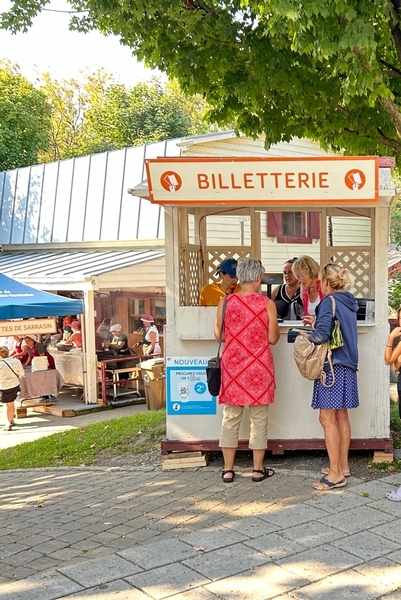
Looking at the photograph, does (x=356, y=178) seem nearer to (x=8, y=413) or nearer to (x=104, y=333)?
(x=8, y=413)

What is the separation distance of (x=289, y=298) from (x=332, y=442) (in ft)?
5.64

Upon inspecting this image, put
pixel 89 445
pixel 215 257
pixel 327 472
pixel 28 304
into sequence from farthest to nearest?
1. pixel 28 304
2. pixel 89 445
3. pixel 215 257
4. pixel 327 472

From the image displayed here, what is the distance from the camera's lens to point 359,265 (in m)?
6.05

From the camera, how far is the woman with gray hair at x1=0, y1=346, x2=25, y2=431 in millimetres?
11812

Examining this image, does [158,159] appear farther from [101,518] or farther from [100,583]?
[100,583]

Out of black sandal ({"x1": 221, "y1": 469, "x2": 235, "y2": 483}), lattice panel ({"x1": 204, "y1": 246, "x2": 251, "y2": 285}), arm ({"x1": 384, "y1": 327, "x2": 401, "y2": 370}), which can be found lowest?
black sandal ({"x1": 221, "y1": 469, "x2": 235, "y2": 483})

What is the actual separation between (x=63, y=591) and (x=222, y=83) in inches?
220

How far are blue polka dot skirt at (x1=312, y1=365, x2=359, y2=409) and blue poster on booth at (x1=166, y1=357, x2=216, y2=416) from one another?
3.64 feet

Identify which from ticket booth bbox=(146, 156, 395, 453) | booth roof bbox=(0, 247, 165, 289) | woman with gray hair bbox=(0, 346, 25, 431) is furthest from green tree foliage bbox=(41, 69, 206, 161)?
ticket booth bbox=(146, 156, 395, 453)

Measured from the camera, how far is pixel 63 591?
3.48 metres

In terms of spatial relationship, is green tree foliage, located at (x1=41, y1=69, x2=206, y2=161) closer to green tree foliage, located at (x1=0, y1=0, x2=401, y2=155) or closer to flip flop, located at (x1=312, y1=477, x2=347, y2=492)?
green tree foliage, located at (x1=0, y1=0, x2=401, y2=155)

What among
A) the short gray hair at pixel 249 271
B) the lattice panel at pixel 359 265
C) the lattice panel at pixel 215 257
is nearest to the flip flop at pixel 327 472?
the lattice panel at pixel 359 265

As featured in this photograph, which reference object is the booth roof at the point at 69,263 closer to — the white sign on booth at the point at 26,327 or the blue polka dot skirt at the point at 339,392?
the white sign on booth at the point at 26,327

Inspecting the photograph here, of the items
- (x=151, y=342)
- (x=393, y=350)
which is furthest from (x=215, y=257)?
(x=151, y=342)
